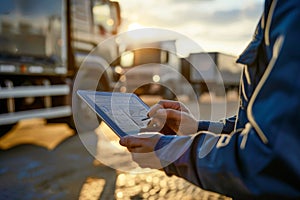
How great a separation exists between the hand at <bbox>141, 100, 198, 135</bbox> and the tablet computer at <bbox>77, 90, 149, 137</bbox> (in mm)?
43

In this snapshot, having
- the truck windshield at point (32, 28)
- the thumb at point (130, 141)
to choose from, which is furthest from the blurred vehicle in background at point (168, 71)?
the thumb at point (130, 141)

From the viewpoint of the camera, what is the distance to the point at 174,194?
3.82 meters

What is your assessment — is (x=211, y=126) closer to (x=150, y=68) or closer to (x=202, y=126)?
(x=202, y=126)

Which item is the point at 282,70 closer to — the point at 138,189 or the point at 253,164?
the point at 253,164

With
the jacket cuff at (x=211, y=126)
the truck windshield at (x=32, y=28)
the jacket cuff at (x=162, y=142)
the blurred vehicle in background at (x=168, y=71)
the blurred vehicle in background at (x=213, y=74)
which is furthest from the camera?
the blurred vehicle in background at (x=213, y=74)

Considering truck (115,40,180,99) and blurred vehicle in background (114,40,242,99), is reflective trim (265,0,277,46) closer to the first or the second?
blurred vehicle in background (114,40,242,99)

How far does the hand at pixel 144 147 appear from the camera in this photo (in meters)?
1.16

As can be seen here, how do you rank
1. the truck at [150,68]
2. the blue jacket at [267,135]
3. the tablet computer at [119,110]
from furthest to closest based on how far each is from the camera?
the truck at [150,68]
the tablet computer at [119,110]
the blue jacket at [267,135]

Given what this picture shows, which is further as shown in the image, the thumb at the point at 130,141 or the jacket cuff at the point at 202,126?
the jacket cuff at the point at 202,126

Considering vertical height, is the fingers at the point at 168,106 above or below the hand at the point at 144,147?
above

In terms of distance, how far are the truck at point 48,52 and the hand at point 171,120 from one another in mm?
4767

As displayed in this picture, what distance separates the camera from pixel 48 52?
6.78 meters

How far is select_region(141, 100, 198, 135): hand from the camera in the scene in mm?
1413

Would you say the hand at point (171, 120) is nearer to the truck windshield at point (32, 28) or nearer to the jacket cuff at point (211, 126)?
the jacket cuff at point (211, 126)
